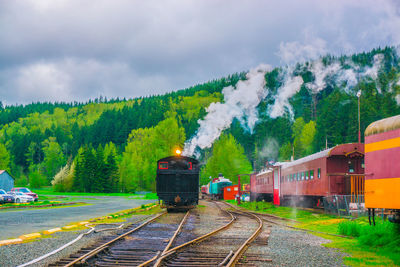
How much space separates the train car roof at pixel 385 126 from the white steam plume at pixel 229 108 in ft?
119

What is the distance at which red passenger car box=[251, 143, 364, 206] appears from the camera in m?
20.9

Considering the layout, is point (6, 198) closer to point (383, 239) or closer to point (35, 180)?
point (383, 239)

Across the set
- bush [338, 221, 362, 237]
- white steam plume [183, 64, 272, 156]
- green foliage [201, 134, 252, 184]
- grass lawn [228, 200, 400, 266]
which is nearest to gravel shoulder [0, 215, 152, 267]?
grass lawn [228, 200, 400, 266]

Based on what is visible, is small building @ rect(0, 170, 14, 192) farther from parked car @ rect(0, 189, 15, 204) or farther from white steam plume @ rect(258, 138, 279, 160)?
white steam plume @ rect(258, 138, 279, 160)

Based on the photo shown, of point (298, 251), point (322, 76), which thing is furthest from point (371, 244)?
point (322, 76)

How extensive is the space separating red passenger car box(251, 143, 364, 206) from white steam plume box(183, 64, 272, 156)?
16.0 metres

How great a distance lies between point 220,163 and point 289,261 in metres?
63.6

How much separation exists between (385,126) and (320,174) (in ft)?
42.4

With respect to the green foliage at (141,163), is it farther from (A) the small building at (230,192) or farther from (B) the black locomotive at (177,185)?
(B) the black locomotive at (177,185)

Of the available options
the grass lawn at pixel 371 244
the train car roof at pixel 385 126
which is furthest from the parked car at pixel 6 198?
the train car roof at pixel 385 126

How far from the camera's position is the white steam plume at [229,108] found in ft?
155

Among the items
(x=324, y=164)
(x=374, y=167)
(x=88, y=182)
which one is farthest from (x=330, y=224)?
(x=88, y=182)

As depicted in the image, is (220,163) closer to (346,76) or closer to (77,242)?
(346,76)

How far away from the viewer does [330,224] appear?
58.0ft
